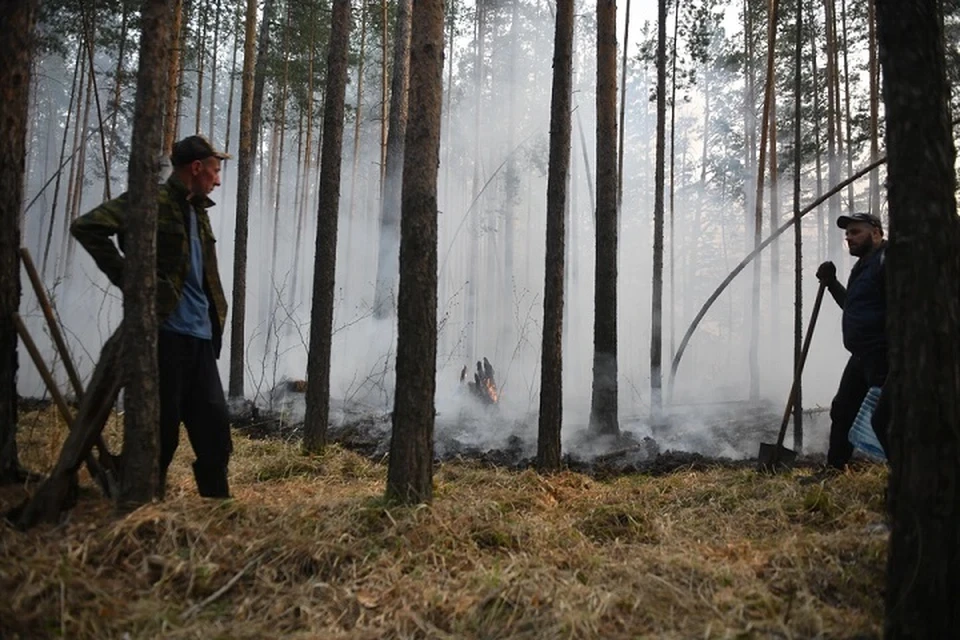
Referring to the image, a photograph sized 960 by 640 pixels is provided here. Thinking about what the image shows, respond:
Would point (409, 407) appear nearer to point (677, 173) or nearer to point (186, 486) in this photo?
point (186, 486)

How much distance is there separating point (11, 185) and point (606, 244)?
6603 millimetres

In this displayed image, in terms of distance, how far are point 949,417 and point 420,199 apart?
117 inches

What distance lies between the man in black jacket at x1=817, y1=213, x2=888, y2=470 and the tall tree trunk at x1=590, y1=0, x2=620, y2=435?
3260 mm

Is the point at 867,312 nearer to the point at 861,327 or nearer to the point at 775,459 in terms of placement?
the point at 861,327

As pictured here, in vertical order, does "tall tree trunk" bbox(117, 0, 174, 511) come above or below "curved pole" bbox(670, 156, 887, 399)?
below

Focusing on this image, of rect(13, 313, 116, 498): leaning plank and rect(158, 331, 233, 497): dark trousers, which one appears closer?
rect(13, 313, 116, 498): leaning plank

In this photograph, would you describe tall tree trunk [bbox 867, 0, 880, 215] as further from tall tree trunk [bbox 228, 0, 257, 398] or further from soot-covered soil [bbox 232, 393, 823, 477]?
tall tree trunk [bbox 228, 0, 257, 398]

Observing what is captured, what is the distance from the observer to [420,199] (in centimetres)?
420

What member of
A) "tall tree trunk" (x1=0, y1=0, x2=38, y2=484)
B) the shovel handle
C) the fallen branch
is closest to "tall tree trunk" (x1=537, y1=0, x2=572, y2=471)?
the shovel handle

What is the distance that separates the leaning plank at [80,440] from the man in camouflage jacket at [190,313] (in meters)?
0.27

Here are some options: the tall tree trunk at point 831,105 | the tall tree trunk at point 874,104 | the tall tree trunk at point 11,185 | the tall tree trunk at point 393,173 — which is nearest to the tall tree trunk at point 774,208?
the tall tree trunk at point 831,105

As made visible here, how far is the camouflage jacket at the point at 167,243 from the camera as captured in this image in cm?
344

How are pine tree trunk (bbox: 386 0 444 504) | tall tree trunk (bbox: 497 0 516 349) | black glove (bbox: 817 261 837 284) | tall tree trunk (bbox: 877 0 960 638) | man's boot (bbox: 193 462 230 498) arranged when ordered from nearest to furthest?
tall tree trunk (bbox: 877 0 960 638) → man's boot (bbox: 193 462 230 498) → pine tree trunk (bbox: 386 0 444 504) → black glove (bbox: 817 261 837 284) → tall tree trunk (bbox: 497 0 516 349)

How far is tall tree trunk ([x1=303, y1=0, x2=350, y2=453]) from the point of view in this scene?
Answer: 708cm
